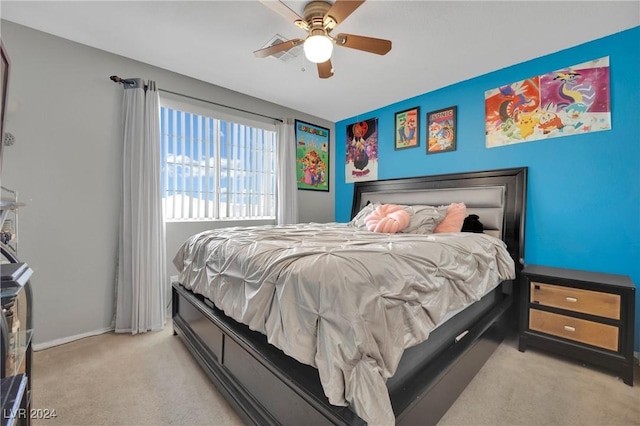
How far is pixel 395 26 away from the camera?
2.15m

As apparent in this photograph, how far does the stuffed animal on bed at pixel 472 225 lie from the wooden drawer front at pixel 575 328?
2.52 ft

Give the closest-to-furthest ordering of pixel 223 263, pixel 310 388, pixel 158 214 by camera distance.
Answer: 1. pixel 310 388
2. pixel 223 263
3. pixel 158 214

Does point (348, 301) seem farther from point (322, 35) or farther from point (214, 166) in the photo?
point (214, 166)

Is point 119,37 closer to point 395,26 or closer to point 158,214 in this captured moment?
point 158,214

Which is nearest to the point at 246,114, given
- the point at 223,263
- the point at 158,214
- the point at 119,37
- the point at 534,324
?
the point at 119,37

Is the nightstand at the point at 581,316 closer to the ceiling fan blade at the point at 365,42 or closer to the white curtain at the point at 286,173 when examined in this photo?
the ceiling fan blade at the point at 365,42

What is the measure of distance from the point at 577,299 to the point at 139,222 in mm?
3712

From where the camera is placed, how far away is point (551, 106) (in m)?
2.48

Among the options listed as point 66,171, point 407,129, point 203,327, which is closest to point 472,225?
point 407,129

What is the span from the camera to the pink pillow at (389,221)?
2455 millimetres

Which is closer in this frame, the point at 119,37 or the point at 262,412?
the point at 262,412

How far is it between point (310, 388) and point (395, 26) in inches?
98.8

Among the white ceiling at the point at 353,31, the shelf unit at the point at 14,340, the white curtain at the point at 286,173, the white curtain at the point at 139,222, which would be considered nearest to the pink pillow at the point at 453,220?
the white ceiling at the point at 353,31

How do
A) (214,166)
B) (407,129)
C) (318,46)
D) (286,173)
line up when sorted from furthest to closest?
(286,173)
(407,129)
(214,166)
(318,46)
